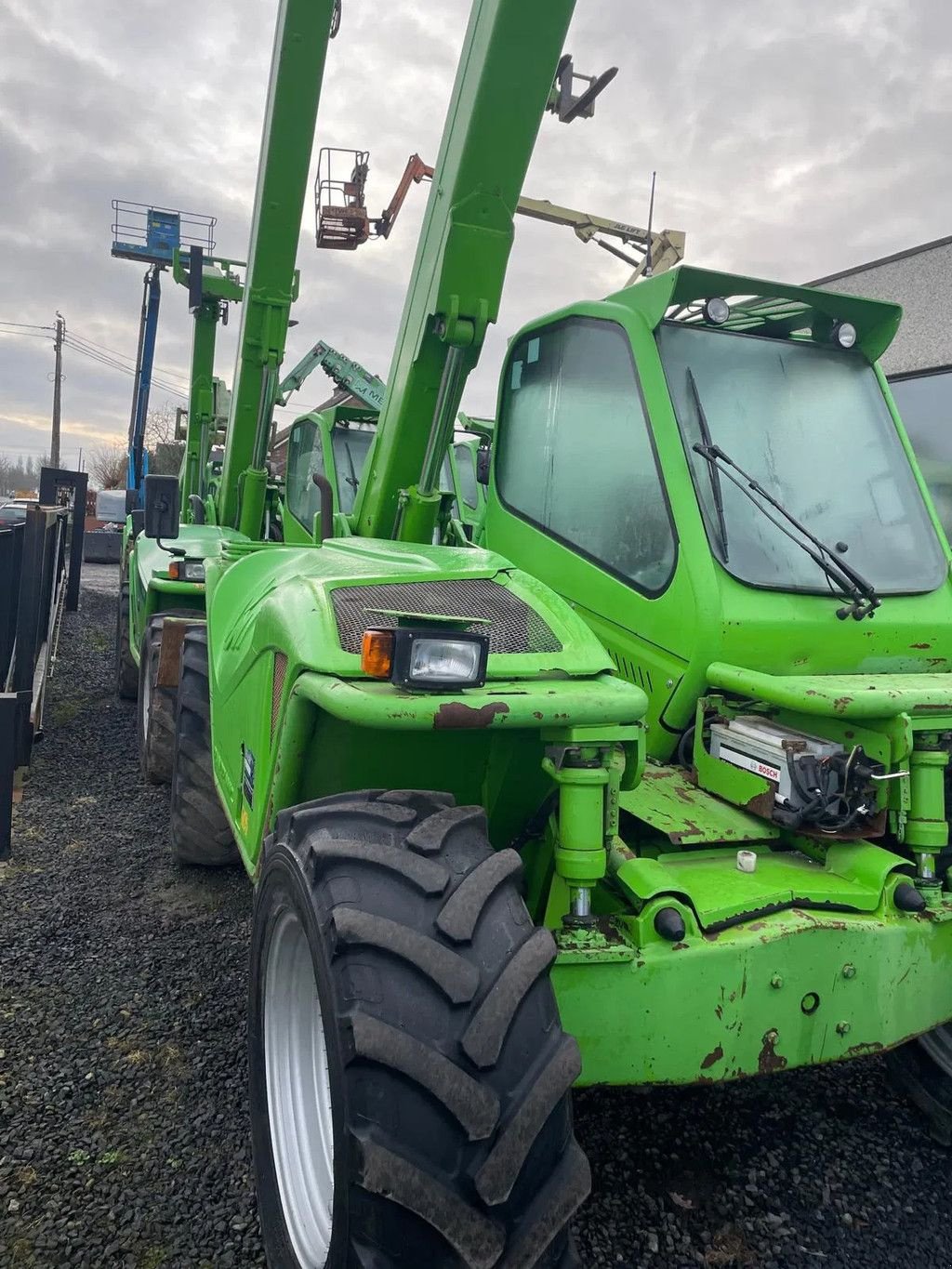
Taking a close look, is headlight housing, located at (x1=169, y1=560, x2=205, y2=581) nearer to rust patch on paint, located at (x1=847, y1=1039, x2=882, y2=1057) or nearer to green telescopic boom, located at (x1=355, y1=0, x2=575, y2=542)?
green telescopic boom, located at (x1=355, y1=0, x2=575, y2=542)

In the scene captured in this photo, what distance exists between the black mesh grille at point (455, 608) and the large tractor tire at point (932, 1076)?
168 cm

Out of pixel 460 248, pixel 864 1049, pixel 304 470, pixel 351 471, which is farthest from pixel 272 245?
pixel 864 1049

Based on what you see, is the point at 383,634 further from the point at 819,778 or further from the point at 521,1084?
the point at 819,778

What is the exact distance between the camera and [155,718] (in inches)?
197

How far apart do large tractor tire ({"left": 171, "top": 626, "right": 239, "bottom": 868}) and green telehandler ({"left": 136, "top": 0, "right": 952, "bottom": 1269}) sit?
20.5 inches

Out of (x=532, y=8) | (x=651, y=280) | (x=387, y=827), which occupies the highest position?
(x=532, y=8)

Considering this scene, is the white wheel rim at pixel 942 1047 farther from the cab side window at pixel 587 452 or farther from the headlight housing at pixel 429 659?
the headlight housing at pixel 429 659

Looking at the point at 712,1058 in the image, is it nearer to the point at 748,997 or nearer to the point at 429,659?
the point at 748,997

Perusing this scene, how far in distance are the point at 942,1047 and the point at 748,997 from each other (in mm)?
1049

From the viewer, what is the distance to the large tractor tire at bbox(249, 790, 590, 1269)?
4.86ft

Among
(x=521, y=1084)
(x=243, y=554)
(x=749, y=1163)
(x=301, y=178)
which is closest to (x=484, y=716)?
(x=521, y=1084)

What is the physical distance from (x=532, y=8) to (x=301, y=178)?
9.24 feet

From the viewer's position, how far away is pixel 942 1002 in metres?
2.20

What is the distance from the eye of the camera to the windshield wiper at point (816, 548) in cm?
257
